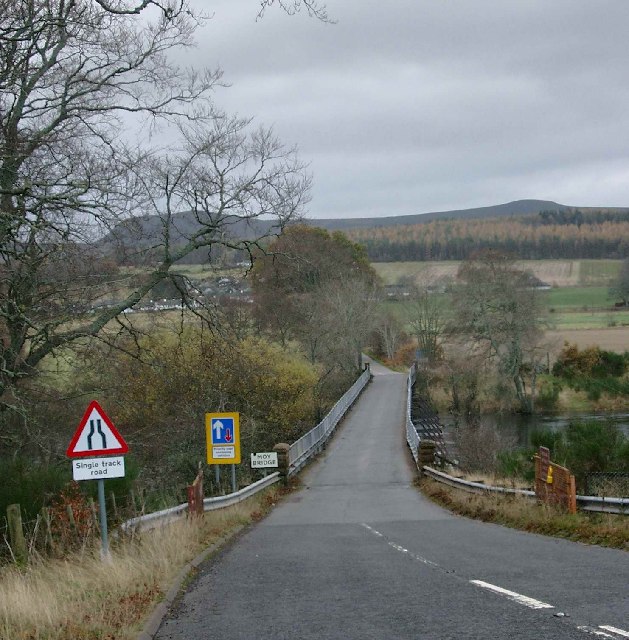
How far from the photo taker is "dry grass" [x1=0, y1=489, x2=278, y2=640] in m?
7.49

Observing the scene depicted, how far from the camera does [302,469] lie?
37.1m

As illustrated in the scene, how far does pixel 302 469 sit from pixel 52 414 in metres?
16.4

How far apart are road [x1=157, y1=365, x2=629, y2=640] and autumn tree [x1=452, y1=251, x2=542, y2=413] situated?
4801 cm

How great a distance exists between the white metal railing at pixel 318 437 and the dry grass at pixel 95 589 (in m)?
20.6

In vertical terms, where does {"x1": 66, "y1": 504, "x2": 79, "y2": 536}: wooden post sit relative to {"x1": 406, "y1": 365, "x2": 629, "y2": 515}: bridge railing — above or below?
above

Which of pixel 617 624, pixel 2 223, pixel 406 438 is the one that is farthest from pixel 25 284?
pixel 406 438

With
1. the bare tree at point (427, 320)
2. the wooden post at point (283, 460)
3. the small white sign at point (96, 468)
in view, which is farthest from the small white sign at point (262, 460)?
the bare tree at point (427, 320)

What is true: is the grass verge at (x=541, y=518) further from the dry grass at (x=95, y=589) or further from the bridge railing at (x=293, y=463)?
the dry grass at (x=95, y=589)

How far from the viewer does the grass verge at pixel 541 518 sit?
13367 mm

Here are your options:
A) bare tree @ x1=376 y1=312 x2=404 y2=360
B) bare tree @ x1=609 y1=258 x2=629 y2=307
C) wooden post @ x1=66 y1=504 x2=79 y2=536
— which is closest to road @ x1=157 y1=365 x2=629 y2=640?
wooden post @ x1=66 y1=504 x2=79 y2=536

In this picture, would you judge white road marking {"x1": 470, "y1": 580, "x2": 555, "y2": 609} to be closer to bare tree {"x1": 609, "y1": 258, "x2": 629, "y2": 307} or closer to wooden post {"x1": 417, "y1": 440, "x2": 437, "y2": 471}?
wooden post {"x1": 417, "y1": 440, "x2": 437, "y2": 471}

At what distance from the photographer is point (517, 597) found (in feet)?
27.3

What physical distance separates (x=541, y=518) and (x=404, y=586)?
7195 mm

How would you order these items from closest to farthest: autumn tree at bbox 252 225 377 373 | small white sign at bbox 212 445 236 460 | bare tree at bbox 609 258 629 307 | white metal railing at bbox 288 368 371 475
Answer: small white sign at bbox 212 445 236 460
white metal railing at bbox 288 368 371 475
autumn tree at bbox 252 225 377 373
bare tree at bbox 609 258 629 307
